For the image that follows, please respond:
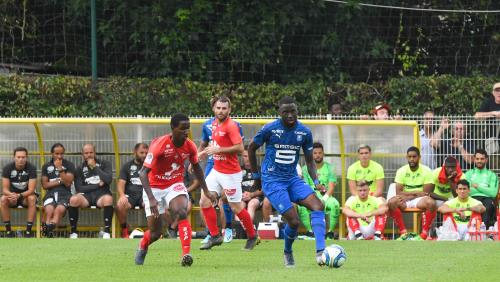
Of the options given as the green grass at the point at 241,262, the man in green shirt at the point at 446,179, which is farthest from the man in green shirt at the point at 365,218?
the green grass at the point at 241,262

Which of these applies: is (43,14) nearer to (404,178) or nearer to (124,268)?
(404,178)

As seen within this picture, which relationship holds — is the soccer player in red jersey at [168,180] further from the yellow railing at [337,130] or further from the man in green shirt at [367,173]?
the yellow railing at [337,130]

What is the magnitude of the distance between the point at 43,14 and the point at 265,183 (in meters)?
15.2

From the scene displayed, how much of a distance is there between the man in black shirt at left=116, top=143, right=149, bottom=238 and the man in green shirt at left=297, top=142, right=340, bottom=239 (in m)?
2.92

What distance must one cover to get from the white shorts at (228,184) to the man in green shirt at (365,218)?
13.0ft

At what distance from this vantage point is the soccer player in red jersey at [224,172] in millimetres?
18094

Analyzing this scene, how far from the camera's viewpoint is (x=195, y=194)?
77.3ft

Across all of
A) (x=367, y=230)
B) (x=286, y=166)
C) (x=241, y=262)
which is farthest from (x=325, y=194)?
(x=286, y=166)

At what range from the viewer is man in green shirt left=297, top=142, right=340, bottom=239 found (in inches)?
884

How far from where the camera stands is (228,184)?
731 inches

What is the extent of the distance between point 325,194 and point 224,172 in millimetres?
4479

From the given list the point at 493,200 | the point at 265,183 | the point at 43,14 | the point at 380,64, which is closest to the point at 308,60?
the point at 380,64

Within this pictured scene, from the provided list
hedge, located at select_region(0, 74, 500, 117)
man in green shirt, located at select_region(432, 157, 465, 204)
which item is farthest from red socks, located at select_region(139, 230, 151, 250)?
hedge, located at select_region(0, 74, 500, 117)

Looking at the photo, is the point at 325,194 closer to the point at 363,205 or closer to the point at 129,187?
the point at 363,205
